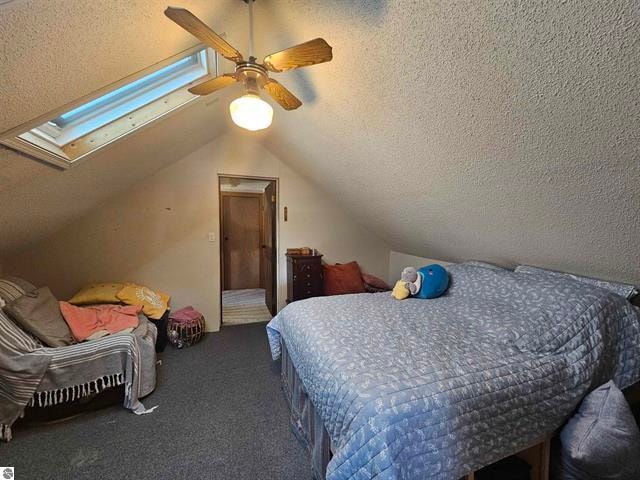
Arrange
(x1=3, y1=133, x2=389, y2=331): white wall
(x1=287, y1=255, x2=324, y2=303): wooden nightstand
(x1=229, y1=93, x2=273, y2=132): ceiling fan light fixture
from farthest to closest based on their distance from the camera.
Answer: (x1=287, y1=255, x2=324, y2=303): wooden nightstand → (x1=3, y1=133, x2=389, y2=331): white wall → (x1=229, y1=93, x2=273, y2=132): ceiling fan light fixture

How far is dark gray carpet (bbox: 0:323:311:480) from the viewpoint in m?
1.40

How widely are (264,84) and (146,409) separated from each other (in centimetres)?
234

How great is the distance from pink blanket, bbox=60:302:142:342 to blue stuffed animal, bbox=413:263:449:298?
8.35 feet

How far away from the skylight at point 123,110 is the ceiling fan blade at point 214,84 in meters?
0.28

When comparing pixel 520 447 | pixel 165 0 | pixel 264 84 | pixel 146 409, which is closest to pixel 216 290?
pixel 146 409

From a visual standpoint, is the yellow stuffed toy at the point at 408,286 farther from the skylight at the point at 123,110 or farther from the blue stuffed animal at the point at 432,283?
the skylight at the point at 123,110

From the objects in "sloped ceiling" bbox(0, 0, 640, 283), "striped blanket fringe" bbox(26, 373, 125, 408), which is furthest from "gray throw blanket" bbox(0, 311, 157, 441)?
"sloped ceiling" bbox(0, 0, 640, 283)

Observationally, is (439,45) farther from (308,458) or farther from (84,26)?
(308,458)

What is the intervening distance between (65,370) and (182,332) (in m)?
1.11

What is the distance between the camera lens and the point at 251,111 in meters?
1.27

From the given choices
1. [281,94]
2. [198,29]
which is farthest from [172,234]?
[198,29]

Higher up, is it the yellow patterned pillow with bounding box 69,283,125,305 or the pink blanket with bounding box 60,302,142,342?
the yellow patterned pillow with bounding box 69,283,125,305

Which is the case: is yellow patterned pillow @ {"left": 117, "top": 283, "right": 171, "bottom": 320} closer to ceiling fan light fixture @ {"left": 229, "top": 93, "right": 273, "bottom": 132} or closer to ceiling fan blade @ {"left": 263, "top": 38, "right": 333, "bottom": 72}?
ceiling fan light fixture @ {"left": 229, "top": 93, "right": 273, "bottom": 132}

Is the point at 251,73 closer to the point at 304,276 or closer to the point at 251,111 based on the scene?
the point at 251,111
